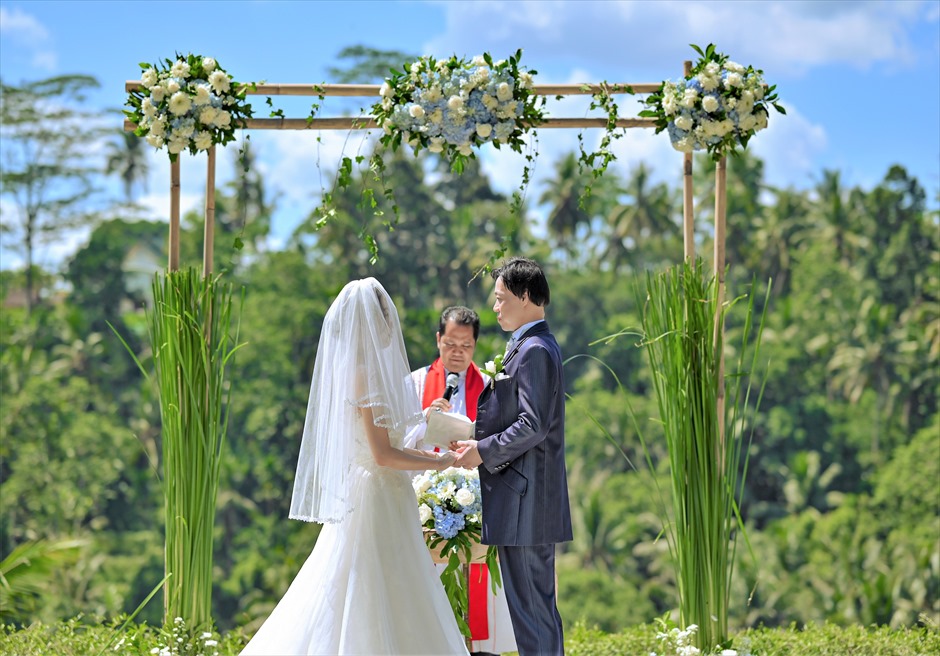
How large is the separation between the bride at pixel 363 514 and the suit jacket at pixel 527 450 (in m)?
0.23

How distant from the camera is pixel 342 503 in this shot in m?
3.83

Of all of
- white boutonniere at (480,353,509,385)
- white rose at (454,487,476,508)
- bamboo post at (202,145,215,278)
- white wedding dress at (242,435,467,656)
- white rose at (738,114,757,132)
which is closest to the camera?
white wedding dress at (242,435,467,656)

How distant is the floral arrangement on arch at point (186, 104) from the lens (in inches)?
192

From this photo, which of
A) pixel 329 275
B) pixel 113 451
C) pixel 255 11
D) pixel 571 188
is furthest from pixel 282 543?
pixel 571 188

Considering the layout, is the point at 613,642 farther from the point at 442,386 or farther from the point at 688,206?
the point at 688,206

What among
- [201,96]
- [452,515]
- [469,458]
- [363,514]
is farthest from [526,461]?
[201,96]

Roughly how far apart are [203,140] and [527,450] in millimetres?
2081

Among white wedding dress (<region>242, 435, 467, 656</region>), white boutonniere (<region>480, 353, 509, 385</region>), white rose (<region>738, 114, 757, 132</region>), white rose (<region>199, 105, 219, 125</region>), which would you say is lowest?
white wedding dress (<region>242, 435, 467, 656</region>)

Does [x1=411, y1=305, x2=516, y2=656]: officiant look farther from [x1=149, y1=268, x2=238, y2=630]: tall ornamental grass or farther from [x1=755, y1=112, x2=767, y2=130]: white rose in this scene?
[x1=755, y1=112, x2=767, y2=130]: white rose

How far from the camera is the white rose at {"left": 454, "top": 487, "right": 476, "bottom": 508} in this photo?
4285mm

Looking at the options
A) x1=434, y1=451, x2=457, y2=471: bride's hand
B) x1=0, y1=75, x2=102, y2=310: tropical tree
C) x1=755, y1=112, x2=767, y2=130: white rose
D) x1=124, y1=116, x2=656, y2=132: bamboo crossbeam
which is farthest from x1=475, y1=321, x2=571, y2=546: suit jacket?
x1=0, y1=75, x2=102, y2=310: tropical tree

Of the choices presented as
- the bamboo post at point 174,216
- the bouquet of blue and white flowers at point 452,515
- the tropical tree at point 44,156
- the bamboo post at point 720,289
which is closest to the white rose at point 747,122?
the bamboo post at point 720,289

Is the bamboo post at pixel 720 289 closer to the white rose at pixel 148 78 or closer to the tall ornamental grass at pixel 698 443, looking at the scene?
the tall ornamental grass at pixel 698 443

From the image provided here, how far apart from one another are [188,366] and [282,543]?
2107 cm
